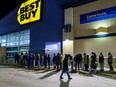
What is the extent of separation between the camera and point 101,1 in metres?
27.7

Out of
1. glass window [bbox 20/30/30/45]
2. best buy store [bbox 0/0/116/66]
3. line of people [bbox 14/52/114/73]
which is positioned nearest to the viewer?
line of people [bbox 14/52/114/73]

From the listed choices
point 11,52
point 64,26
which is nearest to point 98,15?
point 64,26

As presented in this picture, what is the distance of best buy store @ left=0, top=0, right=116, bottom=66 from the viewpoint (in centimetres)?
2709

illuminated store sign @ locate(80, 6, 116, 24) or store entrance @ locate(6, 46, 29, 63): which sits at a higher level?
illuminated store sign @ locate(80, 6, 116, 24)

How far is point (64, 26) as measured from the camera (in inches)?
1278

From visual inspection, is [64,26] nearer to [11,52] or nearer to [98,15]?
[98,15]

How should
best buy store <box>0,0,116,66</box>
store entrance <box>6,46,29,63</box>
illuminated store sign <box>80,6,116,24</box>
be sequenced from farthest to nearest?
store entrance <box>6,46,29,63</box> < best buy store <box>0,0,116,66</box> < illuminated store sign <box>80,6,116,24</box>

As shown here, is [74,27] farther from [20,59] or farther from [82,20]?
[20,59]

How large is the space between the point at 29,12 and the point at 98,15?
12.2 metres

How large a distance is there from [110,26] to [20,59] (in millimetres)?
13906

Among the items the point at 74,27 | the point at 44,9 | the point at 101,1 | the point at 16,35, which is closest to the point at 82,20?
the point at 74,27

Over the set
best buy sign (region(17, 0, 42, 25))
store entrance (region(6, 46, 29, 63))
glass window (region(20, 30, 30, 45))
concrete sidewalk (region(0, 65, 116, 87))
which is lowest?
concrete sidewalk (region(0, 65, 116, 87))

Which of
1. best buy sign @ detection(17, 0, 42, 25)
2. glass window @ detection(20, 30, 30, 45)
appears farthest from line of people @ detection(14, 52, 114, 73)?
best buy sign @ detection(17, 0, 42, 25)

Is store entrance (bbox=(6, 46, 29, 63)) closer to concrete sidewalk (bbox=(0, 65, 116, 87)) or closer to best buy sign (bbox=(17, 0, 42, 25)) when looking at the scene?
best buy sign (bbox=(17, 0, 42, 25))
